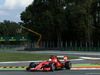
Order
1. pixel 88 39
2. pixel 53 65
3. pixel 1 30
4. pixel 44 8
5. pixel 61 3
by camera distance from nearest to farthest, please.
Result: 1. pixel 53 65
2. pixel 88 39
3. pixel 61 3
4. pixel 44 8
5. pixel 1 30

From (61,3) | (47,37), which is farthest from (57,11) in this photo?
(47,37)

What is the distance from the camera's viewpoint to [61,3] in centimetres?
6203

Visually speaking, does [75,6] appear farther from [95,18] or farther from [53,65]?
[53,65]

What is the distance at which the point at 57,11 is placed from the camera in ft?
210

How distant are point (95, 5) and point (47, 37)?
1898cm

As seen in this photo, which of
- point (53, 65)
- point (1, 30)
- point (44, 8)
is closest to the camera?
point (53, 65)

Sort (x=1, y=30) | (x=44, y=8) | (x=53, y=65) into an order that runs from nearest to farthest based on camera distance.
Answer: (x=53, y=65), (x=44, y=8), (x=1, y=30)

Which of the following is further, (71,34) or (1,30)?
(1,30)

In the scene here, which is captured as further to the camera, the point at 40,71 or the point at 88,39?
the point at 88,39

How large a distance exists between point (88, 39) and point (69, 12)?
39.4 feet

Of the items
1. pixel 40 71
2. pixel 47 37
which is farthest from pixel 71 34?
pixel 40 71

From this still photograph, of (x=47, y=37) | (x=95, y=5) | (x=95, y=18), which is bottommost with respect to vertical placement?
(x=47, y=37)

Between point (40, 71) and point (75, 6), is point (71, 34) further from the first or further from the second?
point (40, 71)

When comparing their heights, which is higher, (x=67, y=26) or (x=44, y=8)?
(x=44, y=8)
